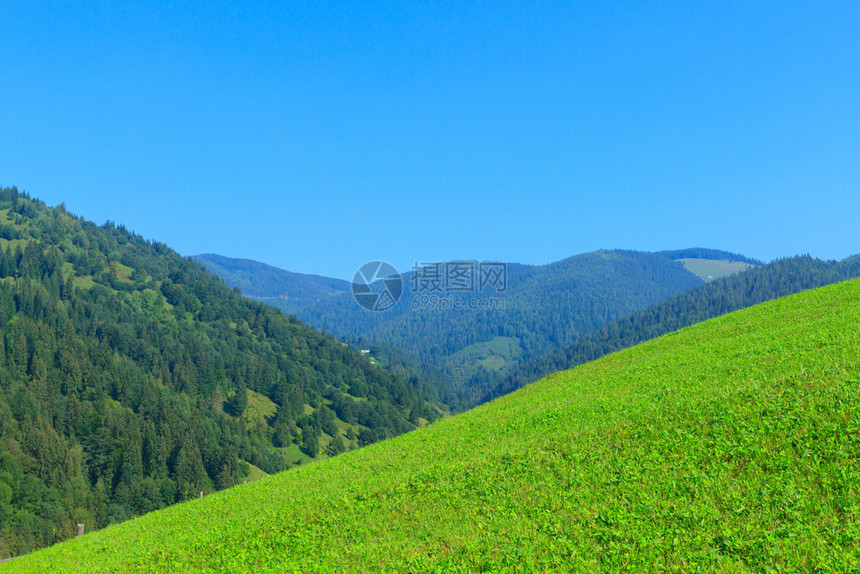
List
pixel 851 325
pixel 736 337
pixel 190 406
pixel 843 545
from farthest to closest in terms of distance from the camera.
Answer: pixel 190 406
pixel 736 337
pixel 851 325
pixel 843 545

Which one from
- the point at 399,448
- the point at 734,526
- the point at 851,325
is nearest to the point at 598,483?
the point at 734,526

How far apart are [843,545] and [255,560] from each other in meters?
11.0

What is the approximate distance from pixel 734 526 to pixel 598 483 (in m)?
2.91

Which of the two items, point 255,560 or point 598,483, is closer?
point 598,483

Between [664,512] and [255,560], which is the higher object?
[664,512]

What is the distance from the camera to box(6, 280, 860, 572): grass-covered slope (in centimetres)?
851

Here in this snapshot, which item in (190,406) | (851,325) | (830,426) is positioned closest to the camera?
(830,426)

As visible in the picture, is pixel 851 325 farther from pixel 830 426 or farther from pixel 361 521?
pixel 361 521

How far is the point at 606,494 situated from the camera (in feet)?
34.8

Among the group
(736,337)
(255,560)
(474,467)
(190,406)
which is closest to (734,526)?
(474,467)

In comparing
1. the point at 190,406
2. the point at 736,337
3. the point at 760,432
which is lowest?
the point at 190,406

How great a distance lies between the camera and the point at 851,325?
1950 centimetres

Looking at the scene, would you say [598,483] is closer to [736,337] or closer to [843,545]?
[843,545]

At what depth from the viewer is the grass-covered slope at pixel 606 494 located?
8.51 meters
